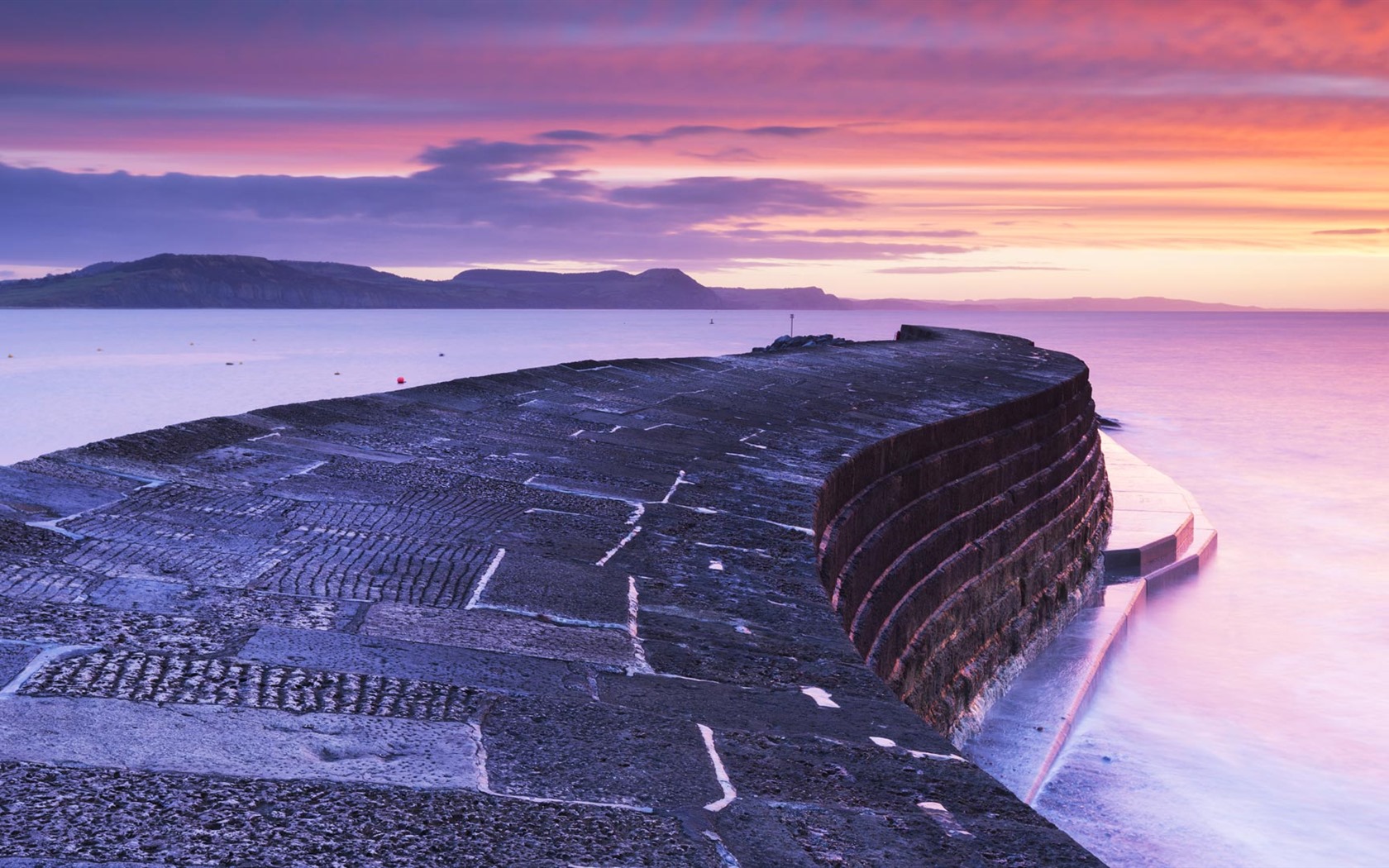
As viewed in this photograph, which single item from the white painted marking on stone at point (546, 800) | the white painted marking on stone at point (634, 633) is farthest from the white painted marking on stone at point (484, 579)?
the white painted marking on stone at point (546, 800)

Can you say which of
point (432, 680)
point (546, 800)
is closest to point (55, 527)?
point (432, 680)

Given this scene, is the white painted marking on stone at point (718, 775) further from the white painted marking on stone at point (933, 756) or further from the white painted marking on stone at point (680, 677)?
the white painted marking on stone at point (933, 756)

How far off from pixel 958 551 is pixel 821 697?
719 cm

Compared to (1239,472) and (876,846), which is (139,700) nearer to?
(876,846)

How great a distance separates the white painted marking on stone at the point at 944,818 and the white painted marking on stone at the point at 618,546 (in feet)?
7.44

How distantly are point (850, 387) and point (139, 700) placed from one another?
1134 centimetres

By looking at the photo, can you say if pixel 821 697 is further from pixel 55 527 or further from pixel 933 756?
pixel 55 527

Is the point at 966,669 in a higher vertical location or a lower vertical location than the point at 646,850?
lower

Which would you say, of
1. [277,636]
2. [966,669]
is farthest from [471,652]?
[966,669]

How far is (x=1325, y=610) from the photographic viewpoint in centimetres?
1559

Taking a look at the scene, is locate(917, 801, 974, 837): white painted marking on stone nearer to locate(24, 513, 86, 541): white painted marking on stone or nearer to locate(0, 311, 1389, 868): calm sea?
locate(24, 513, 86, 541): white painted marking on stone

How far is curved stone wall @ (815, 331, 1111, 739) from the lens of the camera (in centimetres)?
772

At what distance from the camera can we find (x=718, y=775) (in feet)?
9.33

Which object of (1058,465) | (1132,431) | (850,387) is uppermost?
(850,387)
